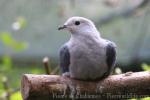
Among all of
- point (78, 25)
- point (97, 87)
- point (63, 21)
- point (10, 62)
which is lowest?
point (97, 87)

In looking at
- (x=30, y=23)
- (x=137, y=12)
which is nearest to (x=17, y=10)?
(x=30, y=23)

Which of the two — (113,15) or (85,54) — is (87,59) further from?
(113,15)

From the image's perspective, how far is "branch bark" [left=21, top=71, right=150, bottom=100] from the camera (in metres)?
1.11

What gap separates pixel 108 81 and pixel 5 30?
180 cm

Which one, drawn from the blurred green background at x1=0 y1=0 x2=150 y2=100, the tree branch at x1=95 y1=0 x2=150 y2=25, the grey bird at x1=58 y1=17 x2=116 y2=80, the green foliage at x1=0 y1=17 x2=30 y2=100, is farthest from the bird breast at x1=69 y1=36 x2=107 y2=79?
the tree branch at x1=95 y1=0 x2=150 y2=25

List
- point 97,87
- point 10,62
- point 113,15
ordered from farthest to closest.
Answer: point 10,62 → point 113,15 → point 97,87

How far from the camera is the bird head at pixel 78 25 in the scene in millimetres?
1154

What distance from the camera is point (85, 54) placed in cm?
116

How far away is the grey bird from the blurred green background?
4.16 feet

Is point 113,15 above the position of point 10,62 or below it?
above

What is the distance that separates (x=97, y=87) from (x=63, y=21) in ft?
5.21

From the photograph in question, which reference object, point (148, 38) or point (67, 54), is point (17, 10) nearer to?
point (148, 38)

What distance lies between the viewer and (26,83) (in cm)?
109

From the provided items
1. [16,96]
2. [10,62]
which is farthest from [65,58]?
[10,62]
